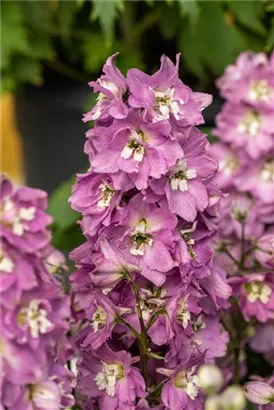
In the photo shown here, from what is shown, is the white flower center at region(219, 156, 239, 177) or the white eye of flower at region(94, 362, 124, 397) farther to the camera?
the white flower center at region(219, 156, 239, 177)

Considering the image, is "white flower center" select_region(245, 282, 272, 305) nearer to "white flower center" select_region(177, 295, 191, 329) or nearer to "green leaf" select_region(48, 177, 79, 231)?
"white flower center" select_region(177, 295, 191, 329)

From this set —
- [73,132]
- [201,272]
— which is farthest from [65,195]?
[201,272]

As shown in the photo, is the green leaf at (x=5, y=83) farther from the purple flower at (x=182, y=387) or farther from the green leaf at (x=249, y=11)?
the purple flower at (x=182, y=387)

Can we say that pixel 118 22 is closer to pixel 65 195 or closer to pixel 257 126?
pixel 65 195

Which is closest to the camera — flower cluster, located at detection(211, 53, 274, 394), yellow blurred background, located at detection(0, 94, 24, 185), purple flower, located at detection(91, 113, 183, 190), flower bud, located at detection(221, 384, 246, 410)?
flower bud, located at detection(221, 384, 246, 410)

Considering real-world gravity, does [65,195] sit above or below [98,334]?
below

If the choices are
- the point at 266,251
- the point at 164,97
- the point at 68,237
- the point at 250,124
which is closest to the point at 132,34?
the point at 68,237

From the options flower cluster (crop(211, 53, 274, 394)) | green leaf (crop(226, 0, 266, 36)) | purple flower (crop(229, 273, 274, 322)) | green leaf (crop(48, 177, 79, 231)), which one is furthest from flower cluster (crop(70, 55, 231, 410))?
green leaf (crop(226, 0, 266, 36))
